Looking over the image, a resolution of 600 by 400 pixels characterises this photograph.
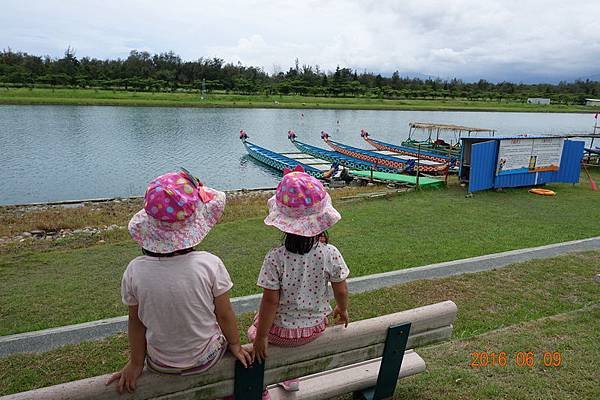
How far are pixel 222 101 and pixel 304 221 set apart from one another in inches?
2205

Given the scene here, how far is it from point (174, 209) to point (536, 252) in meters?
6.35

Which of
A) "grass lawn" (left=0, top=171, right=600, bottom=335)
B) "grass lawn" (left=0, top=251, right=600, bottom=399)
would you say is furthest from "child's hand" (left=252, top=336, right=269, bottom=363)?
"grass lawn" (left=0, top=171, right=600, bottom=335)

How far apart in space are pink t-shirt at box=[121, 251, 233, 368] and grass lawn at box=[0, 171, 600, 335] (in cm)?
328

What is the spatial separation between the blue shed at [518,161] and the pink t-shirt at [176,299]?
11.4 metres

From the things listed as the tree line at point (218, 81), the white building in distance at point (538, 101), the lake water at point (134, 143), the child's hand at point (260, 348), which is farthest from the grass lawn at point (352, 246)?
the white building in distance at point (538, 101)

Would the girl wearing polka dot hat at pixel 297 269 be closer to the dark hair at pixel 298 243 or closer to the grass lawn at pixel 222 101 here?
the dark hair at pixel 298 243

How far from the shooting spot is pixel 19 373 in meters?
3.58

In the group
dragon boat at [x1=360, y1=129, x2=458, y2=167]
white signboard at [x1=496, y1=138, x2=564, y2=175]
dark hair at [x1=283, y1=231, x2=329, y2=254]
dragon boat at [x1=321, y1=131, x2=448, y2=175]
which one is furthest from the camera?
dragon boat at [x1=360, y1=129, x2=458, y2=167]

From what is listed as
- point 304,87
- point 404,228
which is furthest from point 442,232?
point 304,87

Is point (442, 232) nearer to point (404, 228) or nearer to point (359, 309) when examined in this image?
point (404, 228)

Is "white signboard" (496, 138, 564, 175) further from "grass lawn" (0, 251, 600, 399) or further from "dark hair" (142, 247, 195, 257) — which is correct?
"dark hair" (142, 247, 195, 257)

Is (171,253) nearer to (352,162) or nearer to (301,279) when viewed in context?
(301,279)

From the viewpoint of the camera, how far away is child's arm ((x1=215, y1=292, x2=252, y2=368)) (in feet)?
6.72

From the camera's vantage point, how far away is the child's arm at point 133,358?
6.18 ft
